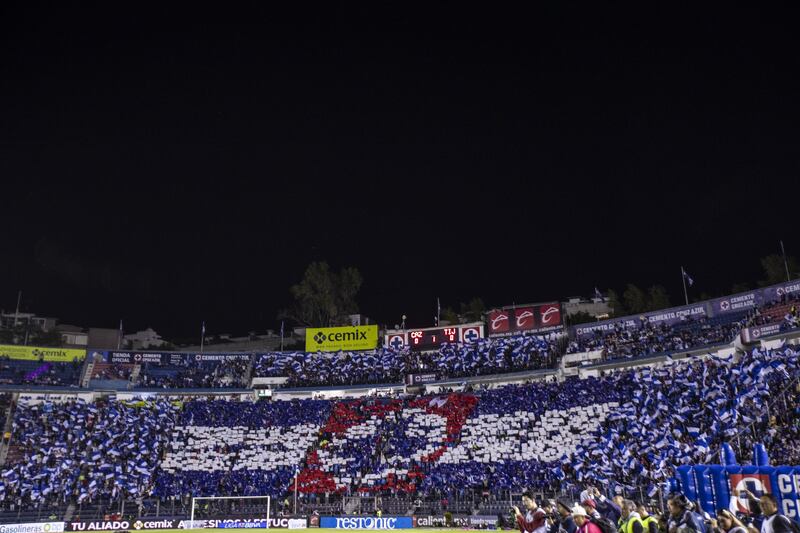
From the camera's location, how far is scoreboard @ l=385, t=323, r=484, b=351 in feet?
239

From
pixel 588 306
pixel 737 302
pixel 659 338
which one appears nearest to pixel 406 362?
pixel 659 338

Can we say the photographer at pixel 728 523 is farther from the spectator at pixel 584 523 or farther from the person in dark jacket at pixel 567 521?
A: the person in dark jacket at pixel 567 521

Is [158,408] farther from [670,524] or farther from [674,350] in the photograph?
[670,524]

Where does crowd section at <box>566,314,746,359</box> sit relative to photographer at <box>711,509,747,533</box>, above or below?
above

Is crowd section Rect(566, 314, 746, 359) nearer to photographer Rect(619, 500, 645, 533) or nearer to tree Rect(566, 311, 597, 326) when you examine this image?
tree Rect(566, 311, 597, 326)

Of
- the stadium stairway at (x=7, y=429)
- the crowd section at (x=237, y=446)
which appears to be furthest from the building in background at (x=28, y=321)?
the crowd section at (x=237, y=446)

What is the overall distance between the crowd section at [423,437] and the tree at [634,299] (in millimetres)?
39197

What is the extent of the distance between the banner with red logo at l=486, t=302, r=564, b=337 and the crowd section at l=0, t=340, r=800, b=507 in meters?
11.8

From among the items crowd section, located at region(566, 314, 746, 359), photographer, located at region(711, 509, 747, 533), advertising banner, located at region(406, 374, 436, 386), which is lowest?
photographer, located at region(711, 509, 747, 533)

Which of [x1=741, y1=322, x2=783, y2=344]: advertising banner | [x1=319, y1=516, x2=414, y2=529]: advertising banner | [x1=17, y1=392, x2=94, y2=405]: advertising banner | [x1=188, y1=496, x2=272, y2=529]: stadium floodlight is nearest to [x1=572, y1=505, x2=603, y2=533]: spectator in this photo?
[x1=319, y1=516, x2=414, y2=529]: advertising banner

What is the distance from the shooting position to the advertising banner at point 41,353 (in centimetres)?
6981

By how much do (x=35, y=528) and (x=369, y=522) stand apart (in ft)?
81.1

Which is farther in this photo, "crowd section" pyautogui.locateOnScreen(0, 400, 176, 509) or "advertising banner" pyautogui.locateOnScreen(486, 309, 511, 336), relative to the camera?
"advertising banner" pyautogui.locateOnScreen(486, 309, 511, 336)

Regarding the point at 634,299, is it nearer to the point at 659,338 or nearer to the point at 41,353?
the point at 659,338
